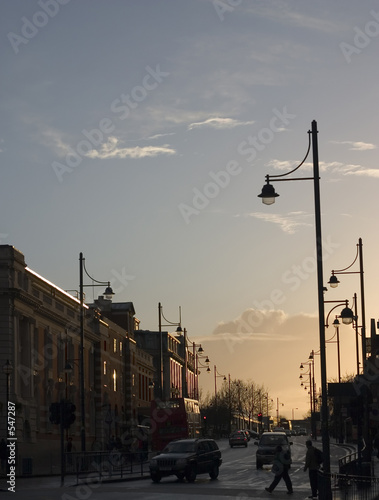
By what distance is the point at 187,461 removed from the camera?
39.2m

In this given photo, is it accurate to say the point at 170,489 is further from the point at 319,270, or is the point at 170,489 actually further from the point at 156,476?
the point at 319,270

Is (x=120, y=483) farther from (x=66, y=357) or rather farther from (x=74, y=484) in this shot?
(x=66, y=357)

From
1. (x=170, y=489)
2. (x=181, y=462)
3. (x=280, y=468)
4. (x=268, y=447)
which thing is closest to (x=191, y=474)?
(x=181, y=462)

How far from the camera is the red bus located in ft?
196

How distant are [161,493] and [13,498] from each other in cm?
514

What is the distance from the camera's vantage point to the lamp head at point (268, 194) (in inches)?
966

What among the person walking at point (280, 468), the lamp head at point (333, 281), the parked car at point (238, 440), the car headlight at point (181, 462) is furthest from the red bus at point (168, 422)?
the parked car at point (238, 440)

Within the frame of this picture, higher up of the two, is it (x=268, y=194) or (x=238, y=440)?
(x=268, y=194)

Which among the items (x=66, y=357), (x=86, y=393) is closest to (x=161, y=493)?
(x=66, y=357)

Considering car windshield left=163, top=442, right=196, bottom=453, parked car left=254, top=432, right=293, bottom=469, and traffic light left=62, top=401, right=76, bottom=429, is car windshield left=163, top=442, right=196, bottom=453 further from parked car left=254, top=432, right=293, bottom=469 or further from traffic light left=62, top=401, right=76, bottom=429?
parked car left=254, top=432, right=293, bottom=469

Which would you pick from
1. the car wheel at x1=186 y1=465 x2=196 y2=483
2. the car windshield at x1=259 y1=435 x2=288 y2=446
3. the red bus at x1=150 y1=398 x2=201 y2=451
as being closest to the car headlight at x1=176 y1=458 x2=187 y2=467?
the car wheel at x1=186 y1=465 x2=196 y2=483

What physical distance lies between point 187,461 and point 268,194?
59.1 feet

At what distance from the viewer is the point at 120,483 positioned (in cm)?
3950

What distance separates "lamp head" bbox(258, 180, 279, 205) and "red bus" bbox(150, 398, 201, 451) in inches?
1462
